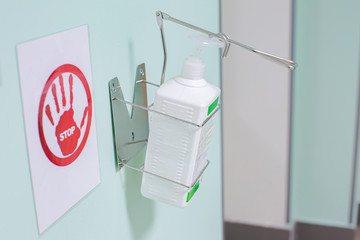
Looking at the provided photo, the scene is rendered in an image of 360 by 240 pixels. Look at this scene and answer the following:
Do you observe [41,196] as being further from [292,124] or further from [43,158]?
[292,124]

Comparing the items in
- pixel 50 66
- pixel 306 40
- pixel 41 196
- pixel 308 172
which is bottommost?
pixel 308 172

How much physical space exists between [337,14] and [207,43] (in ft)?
3.41

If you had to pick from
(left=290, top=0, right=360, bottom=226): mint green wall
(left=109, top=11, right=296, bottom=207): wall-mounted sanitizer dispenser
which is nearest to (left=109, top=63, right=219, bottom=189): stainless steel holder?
(left=109, top=11, right=296, bottom=207): wall-mounted sanitizer dispenser

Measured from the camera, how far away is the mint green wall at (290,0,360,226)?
147 centimetres

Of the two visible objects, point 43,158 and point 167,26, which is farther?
point 167,26

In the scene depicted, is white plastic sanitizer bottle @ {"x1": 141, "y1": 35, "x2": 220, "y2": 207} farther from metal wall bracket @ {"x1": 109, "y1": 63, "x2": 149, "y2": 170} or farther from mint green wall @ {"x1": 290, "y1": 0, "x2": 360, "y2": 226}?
mint green wall @ {"x1": 290, "y1": 0, "x2": 360, "y2": 226}

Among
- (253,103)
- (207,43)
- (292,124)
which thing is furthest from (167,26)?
(292,124)

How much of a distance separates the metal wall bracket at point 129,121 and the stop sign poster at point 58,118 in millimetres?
48

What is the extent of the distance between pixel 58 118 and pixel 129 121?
0.50 feet

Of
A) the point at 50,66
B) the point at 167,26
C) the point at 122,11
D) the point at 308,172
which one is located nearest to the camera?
the point at 50,66

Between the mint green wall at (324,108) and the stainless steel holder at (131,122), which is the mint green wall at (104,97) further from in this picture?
the mint green wall at (324,108)

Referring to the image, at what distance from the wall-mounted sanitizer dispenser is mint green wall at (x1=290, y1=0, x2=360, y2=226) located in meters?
1.01

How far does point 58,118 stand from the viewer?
1.42 feet

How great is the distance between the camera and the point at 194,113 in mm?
504
